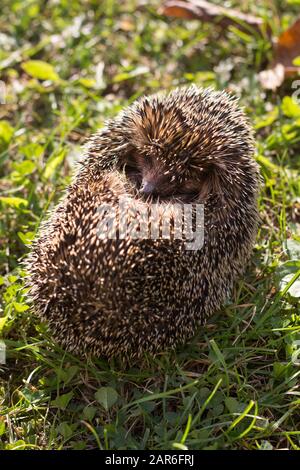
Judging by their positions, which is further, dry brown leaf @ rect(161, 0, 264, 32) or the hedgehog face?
dry brown leaf @ rect(161, 0, 264, 32)

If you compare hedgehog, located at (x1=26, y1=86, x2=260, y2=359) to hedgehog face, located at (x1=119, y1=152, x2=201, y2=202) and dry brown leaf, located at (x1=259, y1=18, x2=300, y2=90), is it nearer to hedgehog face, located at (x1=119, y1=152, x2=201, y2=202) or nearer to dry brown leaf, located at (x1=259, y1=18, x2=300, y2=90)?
hedgehog face, located at (x1=119, y1=152, x2=201, y2=202)

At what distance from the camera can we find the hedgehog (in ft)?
11.3

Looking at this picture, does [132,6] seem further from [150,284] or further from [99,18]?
[150,284]

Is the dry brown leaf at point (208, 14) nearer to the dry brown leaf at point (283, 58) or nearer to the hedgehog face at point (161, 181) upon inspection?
the dry brown leaf at point (283, 58)

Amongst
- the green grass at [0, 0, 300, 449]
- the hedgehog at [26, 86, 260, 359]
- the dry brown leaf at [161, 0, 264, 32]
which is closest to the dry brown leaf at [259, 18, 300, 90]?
the green grass at [0, 0, 300, 449]

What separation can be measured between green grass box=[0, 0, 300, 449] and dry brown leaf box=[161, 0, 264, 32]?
0.45ft

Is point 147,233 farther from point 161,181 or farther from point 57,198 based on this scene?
point 57,198

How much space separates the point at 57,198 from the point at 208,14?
2672 millimetres

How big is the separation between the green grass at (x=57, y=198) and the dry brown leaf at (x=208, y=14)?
0.14 metres

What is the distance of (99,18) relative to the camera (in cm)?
677

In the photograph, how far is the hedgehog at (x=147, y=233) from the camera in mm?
3430

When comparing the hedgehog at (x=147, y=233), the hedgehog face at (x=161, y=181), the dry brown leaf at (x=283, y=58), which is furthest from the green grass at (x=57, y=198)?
the hedgehog face at (x=161, y=181)

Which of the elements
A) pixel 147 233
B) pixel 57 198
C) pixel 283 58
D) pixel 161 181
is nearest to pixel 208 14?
pixel 283 58
